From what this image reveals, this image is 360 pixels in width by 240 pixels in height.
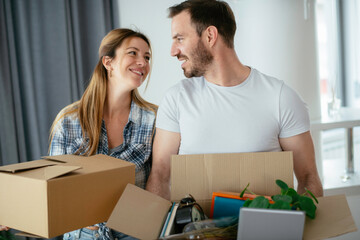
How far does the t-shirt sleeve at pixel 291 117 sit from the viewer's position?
133cm

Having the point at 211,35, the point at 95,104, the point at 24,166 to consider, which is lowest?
the point at 24,166

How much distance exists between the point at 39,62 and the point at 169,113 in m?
1.14

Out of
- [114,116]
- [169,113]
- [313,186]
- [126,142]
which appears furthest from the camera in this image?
[114,116]

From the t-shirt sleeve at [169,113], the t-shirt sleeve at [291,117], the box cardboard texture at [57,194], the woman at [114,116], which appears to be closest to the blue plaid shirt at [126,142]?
the woman at [114,116]

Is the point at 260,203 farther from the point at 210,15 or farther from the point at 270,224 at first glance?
the point at 210,15

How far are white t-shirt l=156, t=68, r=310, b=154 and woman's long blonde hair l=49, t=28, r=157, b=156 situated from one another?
30 centimetres

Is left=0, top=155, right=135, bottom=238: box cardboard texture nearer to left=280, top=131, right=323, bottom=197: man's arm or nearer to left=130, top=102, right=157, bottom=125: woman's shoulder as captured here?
left=130, top=102, right=157, bottom=125: woman's shoulder

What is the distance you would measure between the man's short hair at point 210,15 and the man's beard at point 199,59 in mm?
64

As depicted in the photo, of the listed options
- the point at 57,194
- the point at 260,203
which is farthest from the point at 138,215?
the point at 260,203

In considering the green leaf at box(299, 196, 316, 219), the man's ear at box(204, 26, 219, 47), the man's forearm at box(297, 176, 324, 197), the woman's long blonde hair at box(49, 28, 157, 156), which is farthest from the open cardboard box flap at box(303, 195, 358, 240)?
the woman's long blonde hair at box(49, 28, 157, 156)

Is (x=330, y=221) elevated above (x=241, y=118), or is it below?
below

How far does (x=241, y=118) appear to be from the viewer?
4.40 ft

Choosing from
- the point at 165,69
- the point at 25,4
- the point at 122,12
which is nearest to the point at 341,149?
the point at 165,69

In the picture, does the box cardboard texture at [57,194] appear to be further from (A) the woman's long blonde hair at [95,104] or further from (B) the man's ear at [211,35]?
(B) the man's ear at [211,35]
